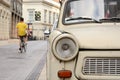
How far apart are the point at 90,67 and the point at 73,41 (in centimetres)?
38

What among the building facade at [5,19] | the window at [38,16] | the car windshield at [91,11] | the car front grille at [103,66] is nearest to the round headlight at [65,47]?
the car front grille at [103,66]

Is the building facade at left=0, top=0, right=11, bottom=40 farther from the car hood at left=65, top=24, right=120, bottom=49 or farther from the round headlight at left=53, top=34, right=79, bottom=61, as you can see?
the round headlight at left=53, top=34, right=79, bottom=61

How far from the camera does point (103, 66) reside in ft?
17.4

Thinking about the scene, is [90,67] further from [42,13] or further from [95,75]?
[42,13]

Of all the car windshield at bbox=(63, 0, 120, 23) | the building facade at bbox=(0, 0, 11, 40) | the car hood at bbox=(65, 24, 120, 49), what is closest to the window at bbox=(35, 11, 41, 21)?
the building facade at bbox=(0, 0, 11, 40)

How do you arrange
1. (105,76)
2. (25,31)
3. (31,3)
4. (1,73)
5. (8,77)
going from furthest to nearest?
(31,3) → (25,31) → (1,73) → (8,77) → (105,76)

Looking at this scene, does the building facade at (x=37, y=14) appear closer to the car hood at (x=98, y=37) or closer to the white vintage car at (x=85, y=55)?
the car hood at (x=98, y=37)

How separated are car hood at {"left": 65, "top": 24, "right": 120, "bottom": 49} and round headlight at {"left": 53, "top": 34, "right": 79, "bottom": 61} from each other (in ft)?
0.34

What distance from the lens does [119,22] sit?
20.4ft

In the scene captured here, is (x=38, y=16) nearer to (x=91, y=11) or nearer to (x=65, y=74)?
(x=91, y=11)

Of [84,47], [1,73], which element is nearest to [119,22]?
[84,47]

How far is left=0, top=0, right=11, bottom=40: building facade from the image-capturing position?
6050cm

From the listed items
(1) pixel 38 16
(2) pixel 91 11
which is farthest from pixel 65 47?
(1) pixel 38 16

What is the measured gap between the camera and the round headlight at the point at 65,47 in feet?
17.5
